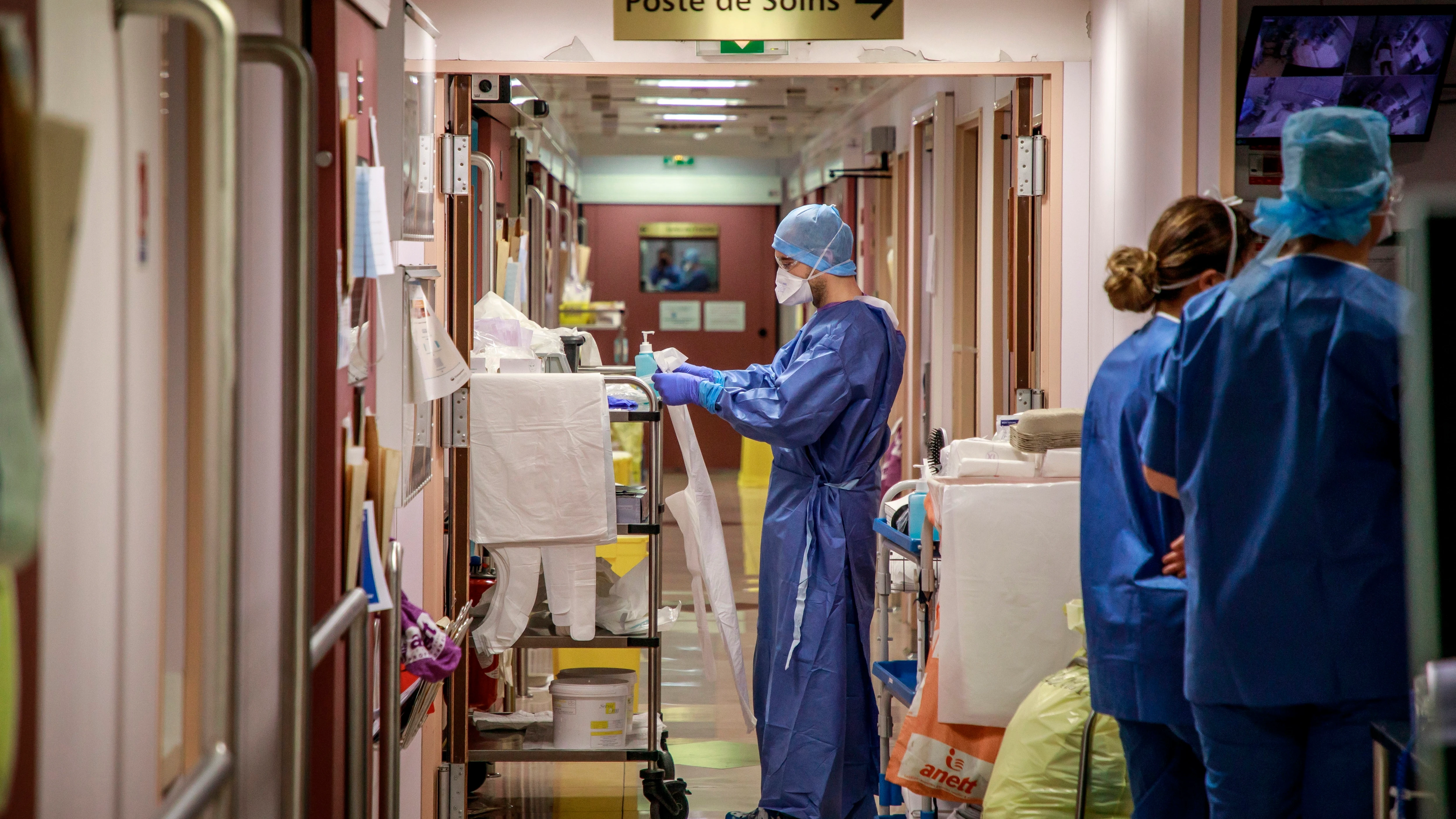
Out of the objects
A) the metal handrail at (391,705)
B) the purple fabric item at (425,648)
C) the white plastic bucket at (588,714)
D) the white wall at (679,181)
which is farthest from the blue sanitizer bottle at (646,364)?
the white wall at (679,181)

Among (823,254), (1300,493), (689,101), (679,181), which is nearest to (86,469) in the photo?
(1300,493)

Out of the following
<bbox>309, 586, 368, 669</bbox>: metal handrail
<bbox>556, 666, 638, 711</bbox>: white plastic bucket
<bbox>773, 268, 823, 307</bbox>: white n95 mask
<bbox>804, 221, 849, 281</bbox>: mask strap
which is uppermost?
<bbox>804, 221, 849, 281</bbox>: mask strap

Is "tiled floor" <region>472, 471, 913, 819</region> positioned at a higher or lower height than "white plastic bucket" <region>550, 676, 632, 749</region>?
lower

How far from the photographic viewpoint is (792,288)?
350 cm

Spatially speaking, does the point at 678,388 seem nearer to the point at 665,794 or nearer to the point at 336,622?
the point at 665,794

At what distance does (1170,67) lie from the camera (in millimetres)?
2797

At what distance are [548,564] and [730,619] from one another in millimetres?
491

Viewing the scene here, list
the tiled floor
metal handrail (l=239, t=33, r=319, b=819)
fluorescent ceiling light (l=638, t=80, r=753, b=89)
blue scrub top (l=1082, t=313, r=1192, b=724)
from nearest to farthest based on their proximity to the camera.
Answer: metal handrail (l=239, t=33, r=319, b=819)
blue scrub top (l=1082, t=313, r=1192, b=724)
the tiled floor
fluorescent ceiling light (l=638, t=80, r=753, b=89)

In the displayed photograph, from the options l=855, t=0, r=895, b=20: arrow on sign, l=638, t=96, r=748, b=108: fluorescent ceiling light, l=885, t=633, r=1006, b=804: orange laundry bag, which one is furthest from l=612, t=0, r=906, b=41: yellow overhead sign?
l=638, t=96, r=748, b=108: fluorescent ceiling light

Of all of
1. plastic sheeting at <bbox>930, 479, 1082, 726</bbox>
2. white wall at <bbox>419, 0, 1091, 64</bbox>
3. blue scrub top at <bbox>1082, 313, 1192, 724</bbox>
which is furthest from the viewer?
white wall at <bbox>419, 0, 1091, 64</bbox>

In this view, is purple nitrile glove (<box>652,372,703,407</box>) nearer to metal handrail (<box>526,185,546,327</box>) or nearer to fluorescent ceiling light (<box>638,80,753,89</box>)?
metal handrail (<box>526,185,546,327</box>)

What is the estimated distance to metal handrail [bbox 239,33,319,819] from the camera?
1.32 m

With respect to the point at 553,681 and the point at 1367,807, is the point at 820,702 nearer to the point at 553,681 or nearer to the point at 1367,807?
the point at 553,681

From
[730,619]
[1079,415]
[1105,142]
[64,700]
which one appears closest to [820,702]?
[730,619]
